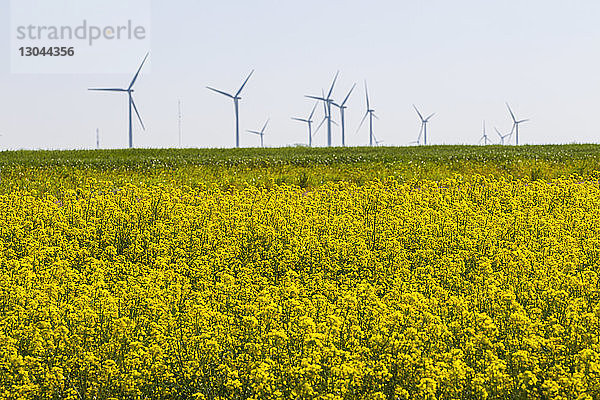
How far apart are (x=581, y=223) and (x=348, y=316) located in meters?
7.05

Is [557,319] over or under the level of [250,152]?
under

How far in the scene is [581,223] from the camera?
1322 cm

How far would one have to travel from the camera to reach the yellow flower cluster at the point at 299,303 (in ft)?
21.4

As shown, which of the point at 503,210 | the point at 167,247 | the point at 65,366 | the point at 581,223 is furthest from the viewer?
the point at 503,210

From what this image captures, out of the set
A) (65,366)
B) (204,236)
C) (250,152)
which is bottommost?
(65,366)

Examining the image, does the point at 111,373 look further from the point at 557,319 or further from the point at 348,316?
the point at 557,319

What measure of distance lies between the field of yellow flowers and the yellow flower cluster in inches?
1.0

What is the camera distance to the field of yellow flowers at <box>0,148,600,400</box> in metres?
6.52

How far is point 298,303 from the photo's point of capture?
7.99 meters

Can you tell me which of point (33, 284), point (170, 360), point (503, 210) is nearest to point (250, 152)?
point (503, 210)

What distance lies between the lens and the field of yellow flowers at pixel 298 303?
652 cm

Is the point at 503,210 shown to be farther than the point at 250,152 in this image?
No

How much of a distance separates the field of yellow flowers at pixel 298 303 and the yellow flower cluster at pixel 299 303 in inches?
1.0

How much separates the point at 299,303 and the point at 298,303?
0.04 m
